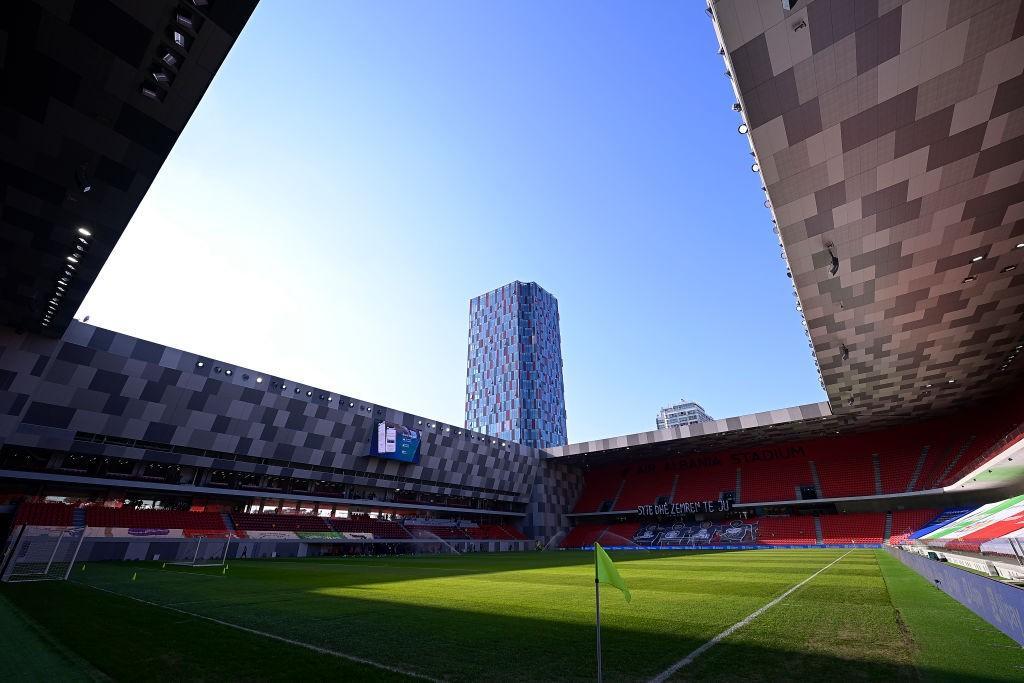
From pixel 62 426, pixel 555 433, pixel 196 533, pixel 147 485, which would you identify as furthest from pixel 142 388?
pixel 555 433

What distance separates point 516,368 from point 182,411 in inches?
3290

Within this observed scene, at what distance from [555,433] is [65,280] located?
9937 centimetres

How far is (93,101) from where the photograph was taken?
8422mm

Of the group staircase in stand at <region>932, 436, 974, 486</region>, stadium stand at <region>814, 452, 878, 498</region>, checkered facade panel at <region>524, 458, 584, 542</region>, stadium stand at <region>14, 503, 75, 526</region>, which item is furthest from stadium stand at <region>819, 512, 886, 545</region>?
stadium stand at <region>14, 503, 75, 526</region>

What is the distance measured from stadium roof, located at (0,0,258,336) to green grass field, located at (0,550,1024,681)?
8990mm

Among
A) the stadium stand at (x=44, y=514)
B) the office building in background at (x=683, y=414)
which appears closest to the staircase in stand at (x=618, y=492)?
the stadium stand at (x=44, y=514)

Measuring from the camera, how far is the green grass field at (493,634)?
515 centimetres

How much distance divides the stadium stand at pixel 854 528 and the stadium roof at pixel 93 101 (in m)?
48.9

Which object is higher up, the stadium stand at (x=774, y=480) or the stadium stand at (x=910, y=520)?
the stadium stand at (x=774, y=480)

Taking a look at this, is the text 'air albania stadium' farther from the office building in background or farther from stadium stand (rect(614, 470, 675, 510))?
Result: the office building in background

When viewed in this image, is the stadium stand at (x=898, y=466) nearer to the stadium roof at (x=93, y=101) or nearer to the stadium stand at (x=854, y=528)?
the stadium stand at (x=854, y=528)

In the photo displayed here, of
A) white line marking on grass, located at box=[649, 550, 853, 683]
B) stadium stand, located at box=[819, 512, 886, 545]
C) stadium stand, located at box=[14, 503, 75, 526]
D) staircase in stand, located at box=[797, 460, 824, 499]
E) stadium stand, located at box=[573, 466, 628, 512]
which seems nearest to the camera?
white line marking on grass, located at box=[649, 550, 853, 683]

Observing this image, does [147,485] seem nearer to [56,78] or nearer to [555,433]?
[56,78]

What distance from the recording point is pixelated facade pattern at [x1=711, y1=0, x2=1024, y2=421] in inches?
326
